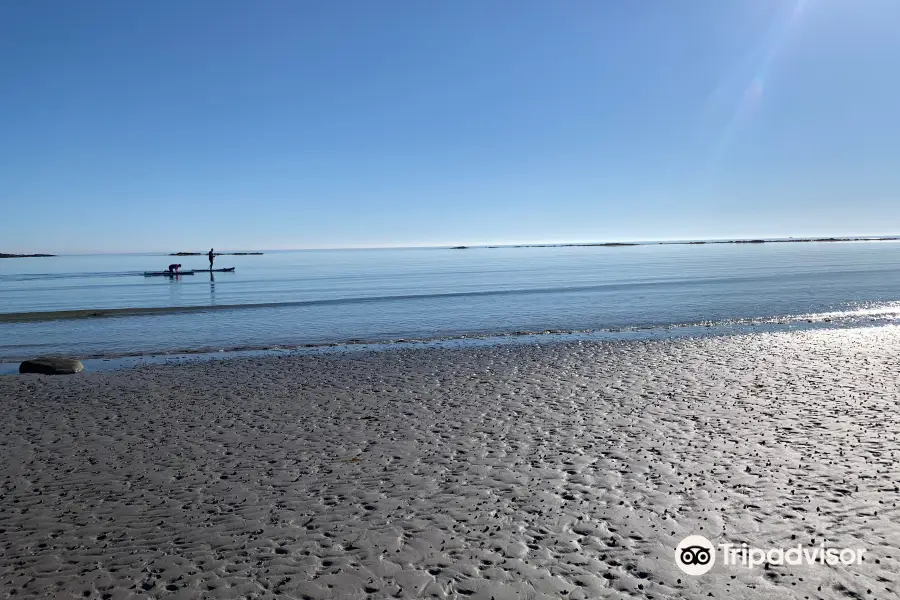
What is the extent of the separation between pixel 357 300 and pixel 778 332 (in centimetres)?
2719

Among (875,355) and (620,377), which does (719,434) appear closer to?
(620,377)

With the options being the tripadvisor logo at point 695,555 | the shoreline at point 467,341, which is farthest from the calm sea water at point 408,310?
the tripadvisor logo at point 695,555

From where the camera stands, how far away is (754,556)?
6.39m

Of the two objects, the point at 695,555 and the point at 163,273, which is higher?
the point at 163,273

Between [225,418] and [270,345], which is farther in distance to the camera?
[270,345]

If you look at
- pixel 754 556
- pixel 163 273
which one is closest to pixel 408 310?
pixel 754 556

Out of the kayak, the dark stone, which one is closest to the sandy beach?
the dark stone

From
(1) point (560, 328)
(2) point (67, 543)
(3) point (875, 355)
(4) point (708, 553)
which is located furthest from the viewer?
(1) point (560, 328)

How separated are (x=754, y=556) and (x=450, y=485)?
13.2ft

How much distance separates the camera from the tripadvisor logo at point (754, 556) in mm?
6219

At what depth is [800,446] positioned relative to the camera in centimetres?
973

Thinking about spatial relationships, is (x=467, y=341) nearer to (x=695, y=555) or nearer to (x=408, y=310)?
(x=408, y=310)

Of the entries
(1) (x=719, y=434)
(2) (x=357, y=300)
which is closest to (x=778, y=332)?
(1) (x=719, y=434)

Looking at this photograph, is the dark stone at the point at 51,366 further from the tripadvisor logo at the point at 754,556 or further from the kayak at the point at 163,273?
the kayak at the point at 163,273
